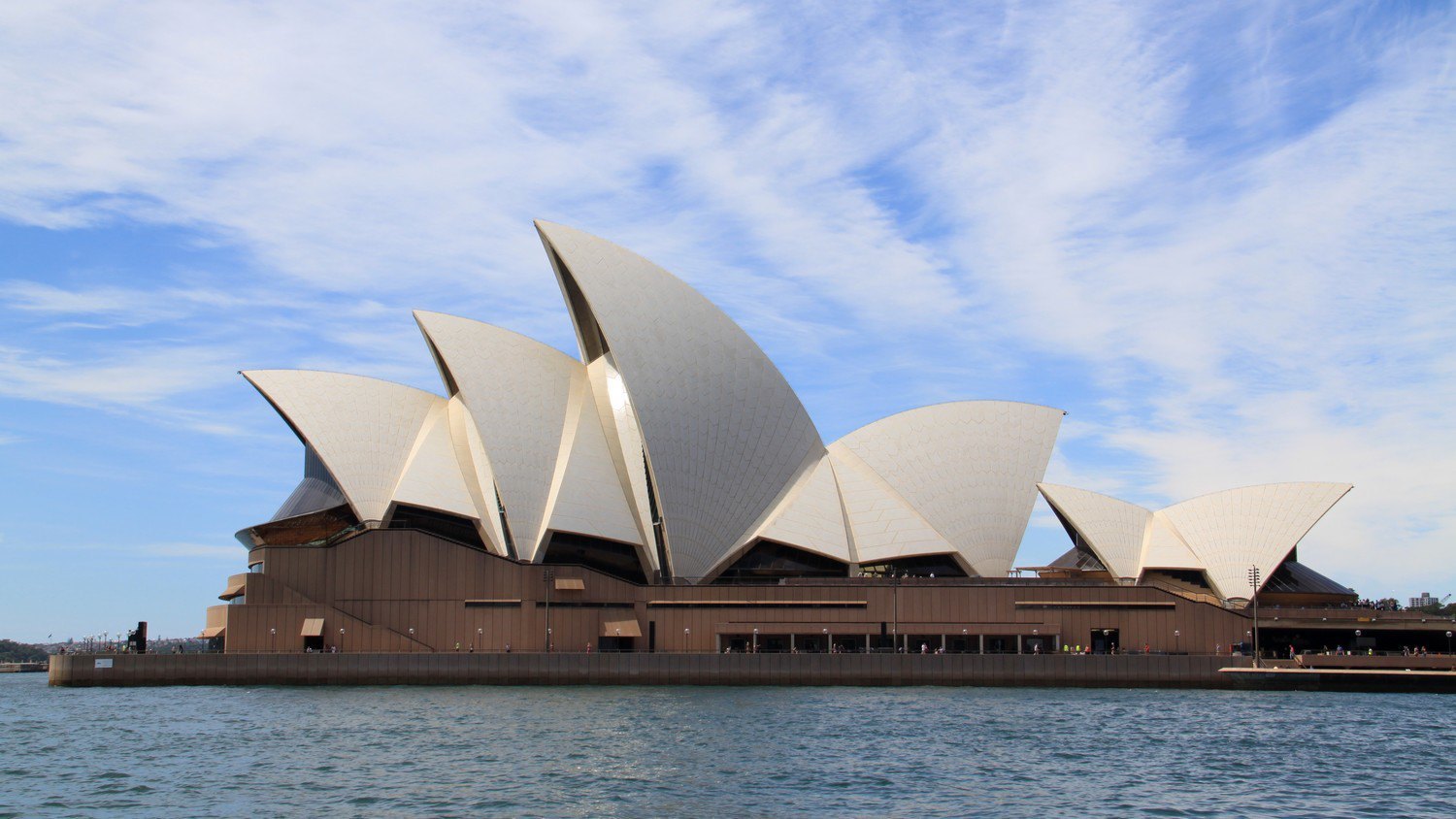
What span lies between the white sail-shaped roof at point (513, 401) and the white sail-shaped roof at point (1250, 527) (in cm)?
2801

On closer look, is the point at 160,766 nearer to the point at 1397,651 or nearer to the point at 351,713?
the point at 351,713

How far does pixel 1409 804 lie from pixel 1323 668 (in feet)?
93.6

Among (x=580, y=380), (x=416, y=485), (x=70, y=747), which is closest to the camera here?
(x=70, y=747)

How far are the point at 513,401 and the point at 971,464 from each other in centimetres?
2049

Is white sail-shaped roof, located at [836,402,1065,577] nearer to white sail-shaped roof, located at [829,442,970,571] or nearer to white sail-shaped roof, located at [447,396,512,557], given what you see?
white sail-shaped roof, located at [829,442,970,571]

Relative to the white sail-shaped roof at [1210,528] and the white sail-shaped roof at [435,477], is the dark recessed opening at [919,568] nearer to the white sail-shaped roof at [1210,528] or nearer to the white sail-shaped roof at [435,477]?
the white sail-shaped roof at [1210,528]

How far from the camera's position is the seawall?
5209 centimetres

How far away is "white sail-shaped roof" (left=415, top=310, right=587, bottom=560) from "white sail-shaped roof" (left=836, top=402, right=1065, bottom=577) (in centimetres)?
1397

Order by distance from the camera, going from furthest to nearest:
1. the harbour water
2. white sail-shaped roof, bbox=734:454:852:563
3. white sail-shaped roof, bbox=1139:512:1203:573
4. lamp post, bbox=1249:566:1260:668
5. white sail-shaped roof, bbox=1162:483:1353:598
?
white sail-shaped roof, bbox=1139:512:1203:573
white sail-shaped roof, bbox=1162:483:1353:598
white sail-shaped roof, bbox=734:454:852:563
lamp post, bbox=1249:566:1260:668
the harbour water

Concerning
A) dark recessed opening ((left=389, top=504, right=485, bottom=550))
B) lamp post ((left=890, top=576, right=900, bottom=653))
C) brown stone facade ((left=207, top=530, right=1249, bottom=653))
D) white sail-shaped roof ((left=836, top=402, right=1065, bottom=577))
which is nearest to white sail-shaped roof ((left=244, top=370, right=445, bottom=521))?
dark recessed opening ((left=389, top=504, right=485, bottom=550))

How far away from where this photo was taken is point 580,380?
60.7 metres

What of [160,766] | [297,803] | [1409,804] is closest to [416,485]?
[160,766]

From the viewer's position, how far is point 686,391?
58.0m

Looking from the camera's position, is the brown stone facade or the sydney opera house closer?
the brown stone facade
